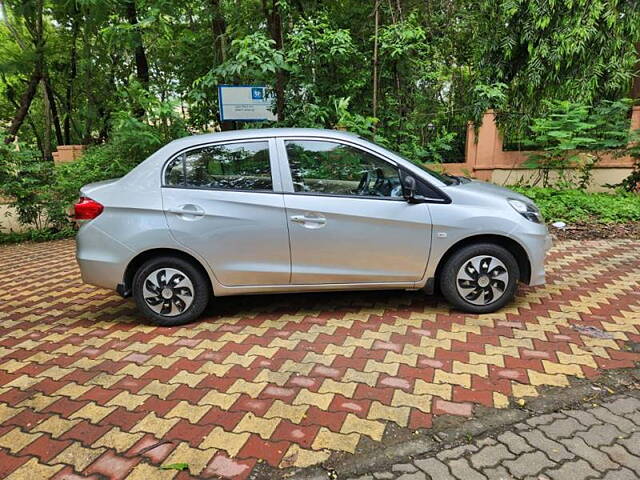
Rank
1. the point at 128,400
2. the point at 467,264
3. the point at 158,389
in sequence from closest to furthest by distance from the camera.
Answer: the point at 128,400, the point at 158,389, the point at 467,264

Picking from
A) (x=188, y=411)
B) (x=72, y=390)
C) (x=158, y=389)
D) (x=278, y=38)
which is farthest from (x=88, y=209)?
(x=278, y=38)

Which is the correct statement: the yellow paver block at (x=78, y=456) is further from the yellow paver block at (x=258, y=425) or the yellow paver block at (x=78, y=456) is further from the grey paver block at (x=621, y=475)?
the grey paver block at (x=621, y=475)

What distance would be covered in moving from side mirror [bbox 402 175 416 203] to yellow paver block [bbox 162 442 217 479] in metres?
2.27

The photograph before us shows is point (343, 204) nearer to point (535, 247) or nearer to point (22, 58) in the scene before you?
point (535, 247)

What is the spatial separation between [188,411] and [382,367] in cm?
124

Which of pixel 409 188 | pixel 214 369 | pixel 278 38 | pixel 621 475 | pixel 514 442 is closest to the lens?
pixel 621 475

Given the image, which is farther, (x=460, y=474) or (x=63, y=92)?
(x=63, y=92)

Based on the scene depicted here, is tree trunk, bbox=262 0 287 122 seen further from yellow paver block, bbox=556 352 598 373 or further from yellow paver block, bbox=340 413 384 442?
yellow paver block, bbox=340 413 384 442

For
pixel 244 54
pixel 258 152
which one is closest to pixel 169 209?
pixel 258 152

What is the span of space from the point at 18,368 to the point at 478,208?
11.9 ft

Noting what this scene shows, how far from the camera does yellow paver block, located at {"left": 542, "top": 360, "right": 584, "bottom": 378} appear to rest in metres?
2.75

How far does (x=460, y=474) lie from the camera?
197 centimetres

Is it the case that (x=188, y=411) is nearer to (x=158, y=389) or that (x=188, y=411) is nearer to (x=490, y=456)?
(x=158, y=389)

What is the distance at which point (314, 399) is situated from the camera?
8.36 ft
